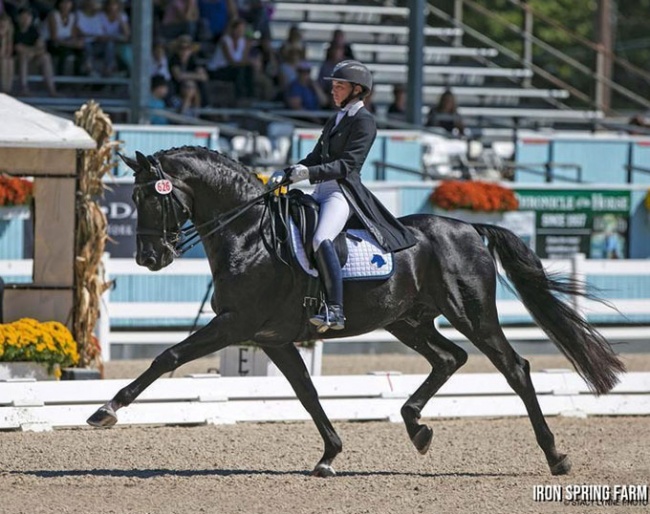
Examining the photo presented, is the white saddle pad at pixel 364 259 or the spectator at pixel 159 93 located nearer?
the white saddle pad at pixel 364 259

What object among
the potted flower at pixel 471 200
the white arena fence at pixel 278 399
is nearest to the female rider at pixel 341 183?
the white arena fence at pixel 278 399

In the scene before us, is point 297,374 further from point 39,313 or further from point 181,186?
point 39,313

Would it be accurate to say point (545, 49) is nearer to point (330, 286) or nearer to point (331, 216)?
point (331, 216)

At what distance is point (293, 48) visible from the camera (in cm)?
2155

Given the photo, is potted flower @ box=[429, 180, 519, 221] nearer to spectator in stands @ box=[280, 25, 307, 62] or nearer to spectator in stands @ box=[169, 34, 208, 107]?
spectator in stands @ box=[169, 34, 208, 107]

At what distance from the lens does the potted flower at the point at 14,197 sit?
48.2 ft

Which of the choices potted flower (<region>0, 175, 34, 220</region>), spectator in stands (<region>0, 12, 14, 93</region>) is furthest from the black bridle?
spectator in stands (<region>0, 12, 14, 93</region>)

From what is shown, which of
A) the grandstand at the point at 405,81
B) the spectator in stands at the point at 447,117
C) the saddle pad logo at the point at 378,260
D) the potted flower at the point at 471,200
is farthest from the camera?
the spectator in stands at the point at 447,117

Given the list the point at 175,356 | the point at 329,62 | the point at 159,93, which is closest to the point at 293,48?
the point at 329,62

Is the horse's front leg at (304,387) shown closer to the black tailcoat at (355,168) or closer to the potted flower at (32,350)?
the black tailcoat at (355,168)

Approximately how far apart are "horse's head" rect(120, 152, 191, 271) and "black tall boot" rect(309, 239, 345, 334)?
2.80 feet

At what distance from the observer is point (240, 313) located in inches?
311

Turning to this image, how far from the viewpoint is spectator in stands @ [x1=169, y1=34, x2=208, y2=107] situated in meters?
19.6

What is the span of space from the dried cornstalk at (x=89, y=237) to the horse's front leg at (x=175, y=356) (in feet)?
11.0
